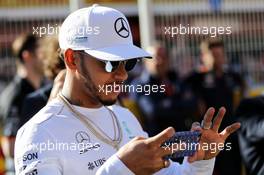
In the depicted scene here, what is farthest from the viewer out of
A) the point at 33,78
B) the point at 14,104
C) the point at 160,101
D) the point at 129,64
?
the point at 160,101

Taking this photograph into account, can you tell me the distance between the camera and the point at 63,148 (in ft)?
10.2

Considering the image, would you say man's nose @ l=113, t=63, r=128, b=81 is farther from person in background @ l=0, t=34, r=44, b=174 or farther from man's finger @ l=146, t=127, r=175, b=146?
person in background @ l=0, t=34, r=44, b=174

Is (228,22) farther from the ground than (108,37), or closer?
closer

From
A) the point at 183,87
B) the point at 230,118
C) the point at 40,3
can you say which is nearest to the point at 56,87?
the point at 230,118

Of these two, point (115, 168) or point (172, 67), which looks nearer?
point (115, 168)

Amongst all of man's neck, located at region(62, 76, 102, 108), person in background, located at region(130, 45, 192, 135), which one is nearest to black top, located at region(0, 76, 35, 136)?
person in background, located at region(130, 45, 192, 135)

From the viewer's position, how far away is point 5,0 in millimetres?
8109

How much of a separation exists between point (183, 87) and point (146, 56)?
4375mm

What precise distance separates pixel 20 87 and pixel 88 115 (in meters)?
3.06

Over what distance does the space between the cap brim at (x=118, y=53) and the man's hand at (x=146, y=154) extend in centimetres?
41

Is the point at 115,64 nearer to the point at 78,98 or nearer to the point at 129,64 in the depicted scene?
the point at 129,64

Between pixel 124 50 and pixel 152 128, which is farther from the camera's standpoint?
pixel 152 128

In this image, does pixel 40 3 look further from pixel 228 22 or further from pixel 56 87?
pixel 56 87

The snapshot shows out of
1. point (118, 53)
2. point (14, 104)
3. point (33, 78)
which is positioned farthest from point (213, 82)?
point (118, 53)
